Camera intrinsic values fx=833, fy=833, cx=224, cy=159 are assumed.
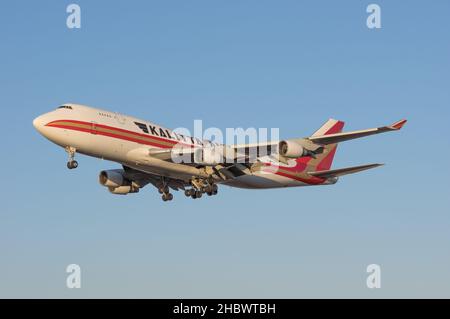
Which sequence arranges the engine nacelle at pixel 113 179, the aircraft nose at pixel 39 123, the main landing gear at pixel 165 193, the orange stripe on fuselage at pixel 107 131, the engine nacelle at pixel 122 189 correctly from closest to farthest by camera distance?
1. the orange stripe on fuselage at pixel 107 131
2. the aircraft nose at pixel 39 123
3. the main landing gear at pixel 165 193
4. the engine nacelle at pixel 113 179
5. the engine nacelle at pixel 122 189

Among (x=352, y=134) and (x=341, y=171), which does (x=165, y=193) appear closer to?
(x=341, y=171)

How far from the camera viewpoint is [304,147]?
61.3m

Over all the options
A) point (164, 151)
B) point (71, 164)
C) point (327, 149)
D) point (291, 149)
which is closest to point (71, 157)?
point (71, 164)

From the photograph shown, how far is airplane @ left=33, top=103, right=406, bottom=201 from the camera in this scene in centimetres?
6094

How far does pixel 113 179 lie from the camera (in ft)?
234

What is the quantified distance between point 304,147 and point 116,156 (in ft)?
46.0

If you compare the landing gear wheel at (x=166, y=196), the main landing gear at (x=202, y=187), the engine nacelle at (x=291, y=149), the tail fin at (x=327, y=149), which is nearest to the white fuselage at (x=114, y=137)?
the main landing gear at (x=202, y=187)

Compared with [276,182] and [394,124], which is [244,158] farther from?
[394,124]

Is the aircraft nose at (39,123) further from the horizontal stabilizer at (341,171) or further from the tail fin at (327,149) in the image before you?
the tail fin at (327,149)

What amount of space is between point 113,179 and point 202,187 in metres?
8.84

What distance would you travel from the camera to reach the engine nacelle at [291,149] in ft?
199

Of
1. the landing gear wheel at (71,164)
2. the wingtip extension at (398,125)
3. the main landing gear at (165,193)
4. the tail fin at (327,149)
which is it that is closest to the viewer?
the wingtip extension at (398,125)

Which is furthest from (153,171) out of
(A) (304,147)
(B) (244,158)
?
(A) (304,147)
